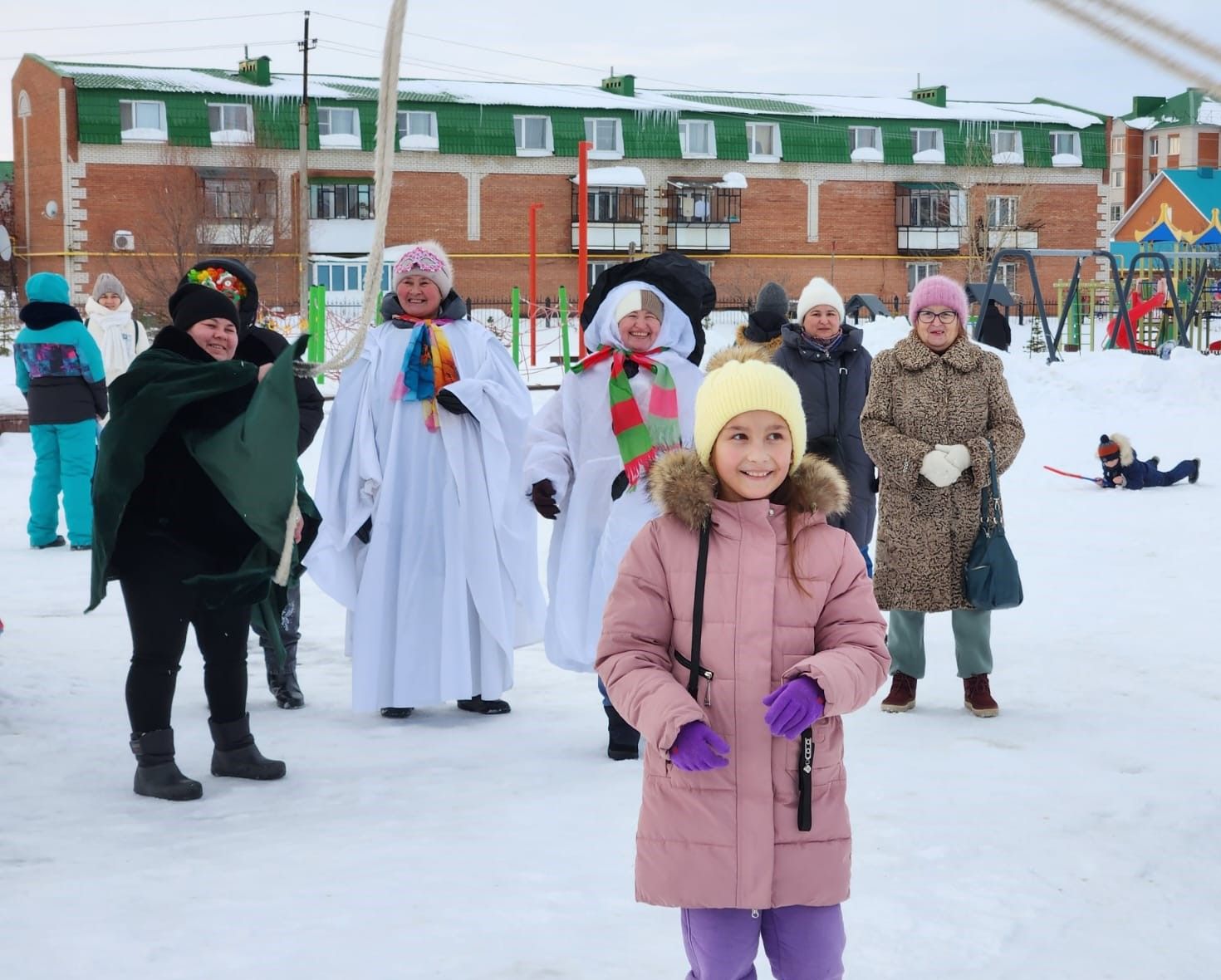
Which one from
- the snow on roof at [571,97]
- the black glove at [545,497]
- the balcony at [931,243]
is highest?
the snow on roof at [571,97]

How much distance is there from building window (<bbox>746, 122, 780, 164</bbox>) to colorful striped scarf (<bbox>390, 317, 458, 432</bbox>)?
4329 centimetres

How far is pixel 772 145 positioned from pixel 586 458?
44.5m

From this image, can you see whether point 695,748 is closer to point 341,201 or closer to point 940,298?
point 940,298

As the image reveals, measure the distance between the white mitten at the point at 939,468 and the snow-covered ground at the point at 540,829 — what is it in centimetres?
85

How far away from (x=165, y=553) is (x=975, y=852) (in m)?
2.39

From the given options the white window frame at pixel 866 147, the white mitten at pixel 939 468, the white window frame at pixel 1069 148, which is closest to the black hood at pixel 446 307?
the white mitten at pixel 939 468

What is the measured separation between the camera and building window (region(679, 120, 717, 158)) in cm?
4688

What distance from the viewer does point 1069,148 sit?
50594 mm

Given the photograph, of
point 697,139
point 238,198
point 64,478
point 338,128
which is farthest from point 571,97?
point 64,478

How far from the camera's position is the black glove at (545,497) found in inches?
191

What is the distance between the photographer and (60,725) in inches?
206

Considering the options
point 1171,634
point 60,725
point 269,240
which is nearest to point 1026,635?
point 1171,634

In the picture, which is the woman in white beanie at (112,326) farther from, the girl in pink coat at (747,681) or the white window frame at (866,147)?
the white window frame at (866,147)

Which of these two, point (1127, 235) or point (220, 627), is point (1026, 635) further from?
point (1127, 235)
